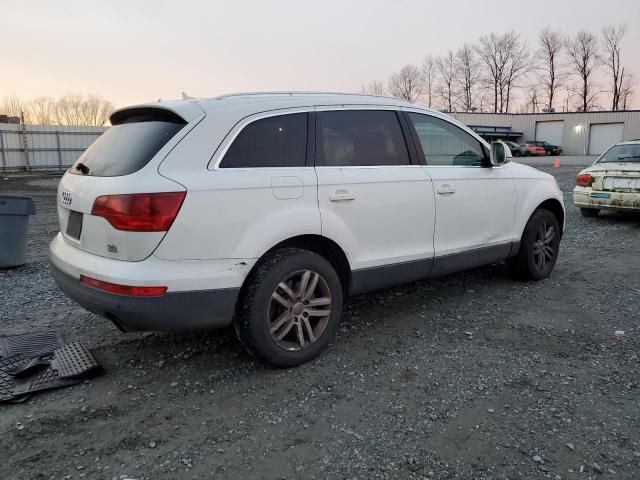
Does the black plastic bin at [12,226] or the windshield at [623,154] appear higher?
the windshield at [623,154]

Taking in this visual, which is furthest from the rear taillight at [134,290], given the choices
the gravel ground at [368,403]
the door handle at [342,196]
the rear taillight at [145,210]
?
the door handle at [342,196]

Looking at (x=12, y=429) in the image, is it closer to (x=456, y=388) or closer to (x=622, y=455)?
(x=456, y=388)

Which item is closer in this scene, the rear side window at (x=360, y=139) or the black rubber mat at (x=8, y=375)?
the black rubber mat at (x=8, y=375)

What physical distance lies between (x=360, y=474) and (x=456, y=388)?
104cm

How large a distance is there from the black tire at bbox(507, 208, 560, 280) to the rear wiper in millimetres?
4055

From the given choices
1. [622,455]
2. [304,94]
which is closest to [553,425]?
[622,455]

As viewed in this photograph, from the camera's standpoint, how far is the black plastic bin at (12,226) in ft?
Answer: 19.9

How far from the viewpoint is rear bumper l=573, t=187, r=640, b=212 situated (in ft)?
29.1

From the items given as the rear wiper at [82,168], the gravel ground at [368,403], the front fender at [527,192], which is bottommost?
the gravel ground at [368,403]

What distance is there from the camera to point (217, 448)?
8.59 ft

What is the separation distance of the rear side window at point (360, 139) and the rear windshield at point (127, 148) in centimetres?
103

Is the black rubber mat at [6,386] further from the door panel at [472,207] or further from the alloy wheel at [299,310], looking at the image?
the door panel at [472,207]

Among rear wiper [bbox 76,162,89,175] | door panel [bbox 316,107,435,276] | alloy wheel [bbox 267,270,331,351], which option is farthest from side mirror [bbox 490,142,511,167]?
rear wiper [bbox 76,162,89,175]

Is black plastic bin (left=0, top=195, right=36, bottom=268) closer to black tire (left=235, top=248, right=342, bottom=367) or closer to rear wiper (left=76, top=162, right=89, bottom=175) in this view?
rear wiper (left=76, top=162, right=89, bottom=175)
